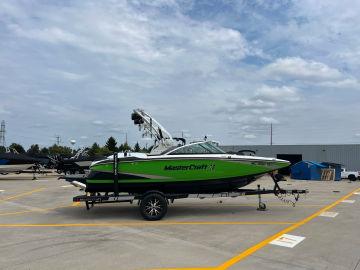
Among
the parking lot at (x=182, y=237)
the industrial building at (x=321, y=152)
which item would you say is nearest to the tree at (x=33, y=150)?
the industrial building at (x=321, y=152)

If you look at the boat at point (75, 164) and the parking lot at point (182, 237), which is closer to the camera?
the parking lot at point (182, 237)

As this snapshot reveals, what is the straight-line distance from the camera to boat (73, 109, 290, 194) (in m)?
11.7

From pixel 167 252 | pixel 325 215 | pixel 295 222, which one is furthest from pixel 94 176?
pixel 325 215

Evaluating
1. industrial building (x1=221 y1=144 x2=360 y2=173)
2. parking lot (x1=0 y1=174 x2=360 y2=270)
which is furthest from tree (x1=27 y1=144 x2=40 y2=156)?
parking lot (x1=0 y1=174 x2=360 y2=270)

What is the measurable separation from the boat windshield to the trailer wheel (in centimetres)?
141

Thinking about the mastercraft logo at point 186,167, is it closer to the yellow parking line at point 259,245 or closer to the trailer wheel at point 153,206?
the trailer wheel at point 153,206

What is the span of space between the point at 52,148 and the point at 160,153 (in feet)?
281

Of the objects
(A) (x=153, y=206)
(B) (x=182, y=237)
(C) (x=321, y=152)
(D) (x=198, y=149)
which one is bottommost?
(B) (x=182, y=237)

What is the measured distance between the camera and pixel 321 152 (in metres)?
50.5

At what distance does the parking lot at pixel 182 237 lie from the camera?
6949 millimetres

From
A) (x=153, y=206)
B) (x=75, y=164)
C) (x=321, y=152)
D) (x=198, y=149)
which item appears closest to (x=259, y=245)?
(x=153, y=206)

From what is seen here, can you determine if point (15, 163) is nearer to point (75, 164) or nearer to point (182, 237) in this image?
point (75, 164)

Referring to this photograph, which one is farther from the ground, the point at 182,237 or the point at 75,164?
the point at 75,164

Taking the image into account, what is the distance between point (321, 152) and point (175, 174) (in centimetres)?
4235
